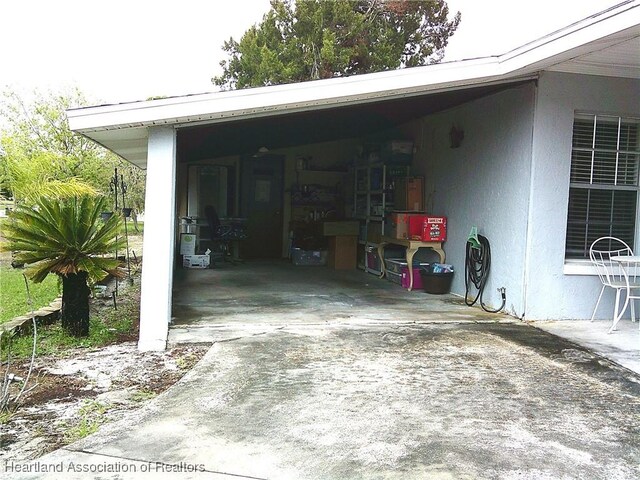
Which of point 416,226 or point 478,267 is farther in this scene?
point 416,226

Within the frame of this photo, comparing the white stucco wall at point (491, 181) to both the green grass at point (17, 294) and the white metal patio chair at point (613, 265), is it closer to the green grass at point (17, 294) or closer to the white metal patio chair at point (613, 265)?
the white metal patio chair at point (613, 265)

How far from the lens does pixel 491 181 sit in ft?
21.5

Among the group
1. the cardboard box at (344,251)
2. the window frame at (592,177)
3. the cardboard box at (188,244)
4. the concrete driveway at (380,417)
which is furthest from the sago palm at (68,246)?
the cardboard box at (344,251)

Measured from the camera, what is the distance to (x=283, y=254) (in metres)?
11.9

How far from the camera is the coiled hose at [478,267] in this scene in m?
6.55

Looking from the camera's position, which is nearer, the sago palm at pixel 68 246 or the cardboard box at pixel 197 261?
the sago palm at pixel 68 246

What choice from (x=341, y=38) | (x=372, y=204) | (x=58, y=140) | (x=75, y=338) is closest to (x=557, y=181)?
(x=372, y=204)

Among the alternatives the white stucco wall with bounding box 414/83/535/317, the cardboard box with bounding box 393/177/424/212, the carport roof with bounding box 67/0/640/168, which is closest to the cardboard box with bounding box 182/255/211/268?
the cardboard box with bounding box 393/177/424/212

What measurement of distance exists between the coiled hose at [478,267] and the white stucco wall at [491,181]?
0.07 metres

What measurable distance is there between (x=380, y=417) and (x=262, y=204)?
8737mm

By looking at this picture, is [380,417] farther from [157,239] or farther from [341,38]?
[341,38]

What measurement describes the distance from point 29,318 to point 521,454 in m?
4.51

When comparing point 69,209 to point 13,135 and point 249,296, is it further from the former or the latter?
point 13,135

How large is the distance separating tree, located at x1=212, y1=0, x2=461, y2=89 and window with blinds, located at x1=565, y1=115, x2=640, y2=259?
34.2 ft
